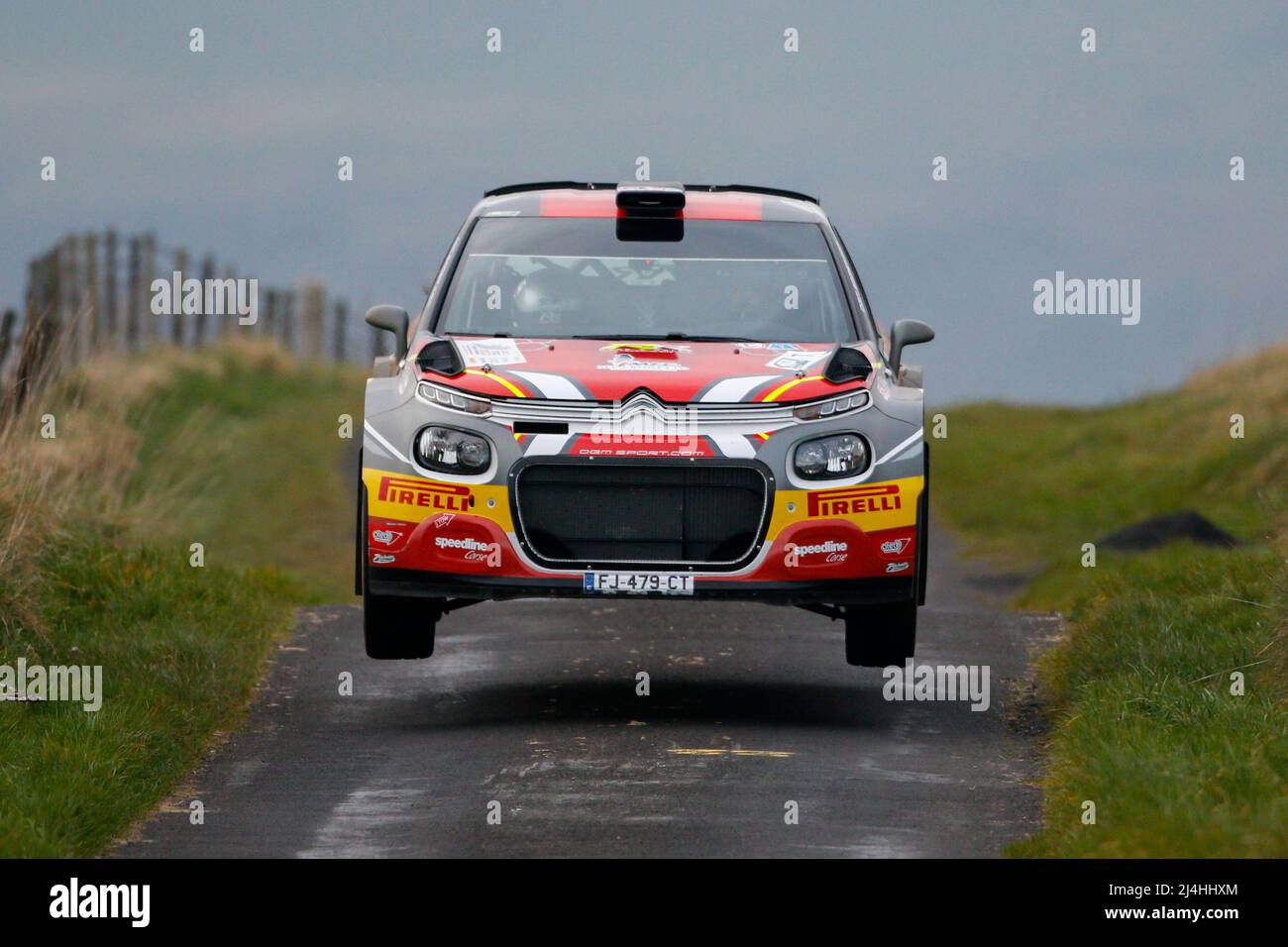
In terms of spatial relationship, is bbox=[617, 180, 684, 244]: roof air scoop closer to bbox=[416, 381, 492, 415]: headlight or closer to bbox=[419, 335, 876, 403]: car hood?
bbox=[419, 335, 876, 403]: car hood

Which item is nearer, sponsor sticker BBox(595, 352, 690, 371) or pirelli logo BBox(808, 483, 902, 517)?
pirelli logo BBox(808, 483, 902, 517)

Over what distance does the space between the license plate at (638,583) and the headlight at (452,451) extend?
639mm

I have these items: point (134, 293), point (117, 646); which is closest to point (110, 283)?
point (134, 293)

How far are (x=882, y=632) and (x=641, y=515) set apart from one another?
1.32 metres

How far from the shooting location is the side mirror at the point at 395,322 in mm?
9719

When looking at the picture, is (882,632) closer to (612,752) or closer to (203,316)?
(612,752)

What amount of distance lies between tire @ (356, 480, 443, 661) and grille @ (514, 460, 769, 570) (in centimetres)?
83

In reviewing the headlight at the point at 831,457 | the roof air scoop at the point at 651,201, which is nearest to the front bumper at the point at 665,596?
the headlight at the point at 831,457

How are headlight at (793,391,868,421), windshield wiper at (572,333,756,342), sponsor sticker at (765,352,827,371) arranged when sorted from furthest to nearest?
windshield wiper at (572,333,756,342), sponsor sticker at (765,352,827,371), headlight at (793,391,868,421)

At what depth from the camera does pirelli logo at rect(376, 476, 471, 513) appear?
880 centimetres

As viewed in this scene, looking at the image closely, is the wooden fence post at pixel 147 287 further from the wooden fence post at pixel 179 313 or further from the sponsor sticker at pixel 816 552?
the sponsor sticker at pixel 816 552

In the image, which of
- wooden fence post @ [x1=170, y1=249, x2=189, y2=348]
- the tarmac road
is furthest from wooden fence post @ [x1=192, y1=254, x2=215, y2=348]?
the tarmac road

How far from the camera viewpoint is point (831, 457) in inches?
349
